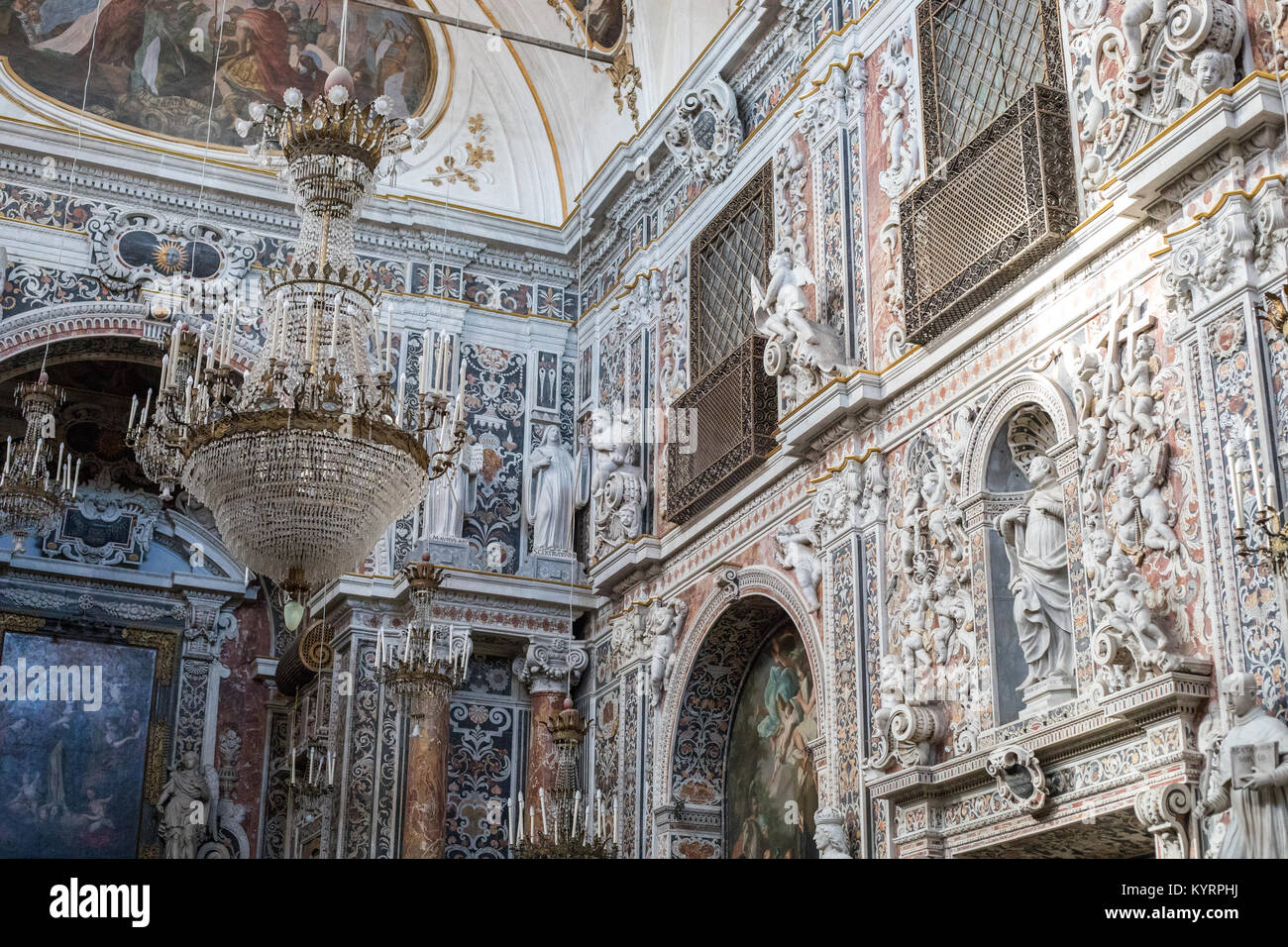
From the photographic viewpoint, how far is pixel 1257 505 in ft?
23.4

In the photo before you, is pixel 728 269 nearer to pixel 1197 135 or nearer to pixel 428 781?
pixel 428 781

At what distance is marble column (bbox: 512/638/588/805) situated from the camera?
48.8ft

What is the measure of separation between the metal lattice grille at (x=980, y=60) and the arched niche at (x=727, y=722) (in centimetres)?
367

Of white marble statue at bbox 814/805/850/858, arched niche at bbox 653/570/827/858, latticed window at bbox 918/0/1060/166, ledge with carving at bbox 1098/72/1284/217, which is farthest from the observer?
arched niche at bbox 653/570/827/858

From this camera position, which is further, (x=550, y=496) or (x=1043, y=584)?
(x=550, y=496)

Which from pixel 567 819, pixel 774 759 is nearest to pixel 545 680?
pixel 567 819

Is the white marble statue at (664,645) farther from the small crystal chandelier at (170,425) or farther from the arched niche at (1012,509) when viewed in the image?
the small crystal chandelier at (170,425)

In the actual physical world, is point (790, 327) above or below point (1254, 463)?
above

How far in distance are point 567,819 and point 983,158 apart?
635 centimetres

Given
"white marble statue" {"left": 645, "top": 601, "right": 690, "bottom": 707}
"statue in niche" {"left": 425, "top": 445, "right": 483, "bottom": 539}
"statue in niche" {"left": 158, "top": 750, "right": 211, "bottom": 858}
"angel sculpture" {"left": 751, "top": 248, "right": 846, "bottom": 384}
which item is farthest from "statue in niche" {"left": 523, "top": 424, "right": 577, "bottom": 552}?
"statue in niche" {"left": 158, "top": 750, "right": 211, "bottom": 858}

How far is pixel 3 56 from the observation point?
15.7m

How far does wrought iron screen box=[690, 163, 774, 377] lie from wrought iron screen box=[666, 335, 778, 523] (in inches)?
14.6

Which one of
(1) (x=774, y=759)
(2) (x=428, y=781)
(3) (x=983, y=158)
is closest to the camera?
(3) (x=983, y=158)

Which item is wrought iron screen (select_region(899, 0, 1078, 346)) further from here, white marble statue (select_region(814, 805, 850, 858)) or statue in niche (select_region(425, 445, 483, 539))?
statue in niche (select_region(425, 445, 483, 539))
